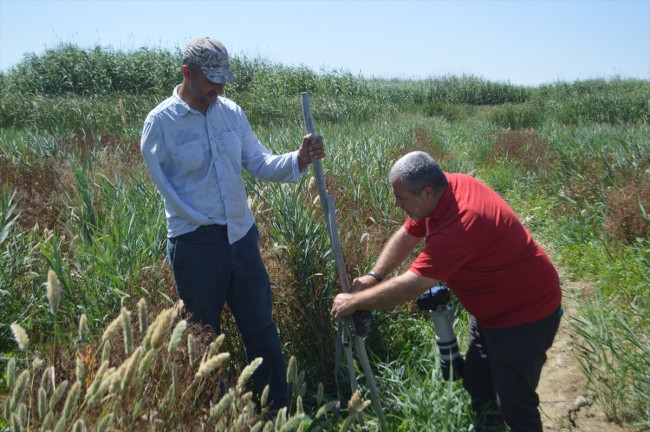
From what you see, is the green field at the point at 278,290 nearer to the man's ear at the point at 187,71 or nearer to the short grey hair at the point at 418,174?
the short grey hair at the point at 418,174

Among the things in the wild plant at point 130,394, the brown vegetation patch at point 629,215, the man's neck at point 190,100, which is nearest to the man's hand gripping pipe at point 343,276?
the man's neck at point 190,100

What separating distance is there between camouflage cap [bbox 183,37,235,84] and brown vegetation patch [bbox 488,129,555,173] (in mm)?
6383

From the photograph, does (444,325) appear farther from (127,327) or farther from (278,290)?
(127,327)

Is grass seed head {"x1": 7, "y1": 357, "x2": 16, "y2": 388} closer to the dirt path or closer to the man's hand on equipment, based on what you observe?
the man's hand on equipment

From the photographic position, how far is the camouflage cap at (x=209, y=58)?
2500 millimetres

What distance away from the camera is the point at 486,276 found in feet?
8.36

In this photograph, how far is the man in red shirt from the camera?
2387mm

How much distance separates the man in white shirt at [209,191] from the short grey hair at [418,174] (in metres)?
0.48

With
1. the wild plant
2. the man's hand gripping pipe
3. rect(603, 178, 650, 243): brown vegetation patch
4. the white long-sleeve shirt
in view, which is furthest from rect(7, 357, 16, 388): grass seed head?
rect(603, 178, 650, 243): brown vegetation patch

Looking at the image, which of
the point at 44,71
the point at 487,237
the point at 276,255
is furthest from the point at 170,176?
the point at 44,71

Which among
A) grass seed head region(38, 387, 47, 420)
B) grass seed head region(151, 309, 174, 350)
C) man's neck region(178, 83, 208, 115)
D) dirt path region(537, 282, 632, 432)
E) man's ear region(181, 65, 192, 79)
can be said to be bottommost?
dirt path region(537, 282, 632, 432)

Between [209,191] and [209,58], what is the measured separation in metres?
0.61

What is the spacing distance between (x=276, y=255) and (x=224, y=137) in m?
0.94

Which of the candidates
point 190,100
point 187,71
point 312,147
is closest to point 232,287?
point 312,147
